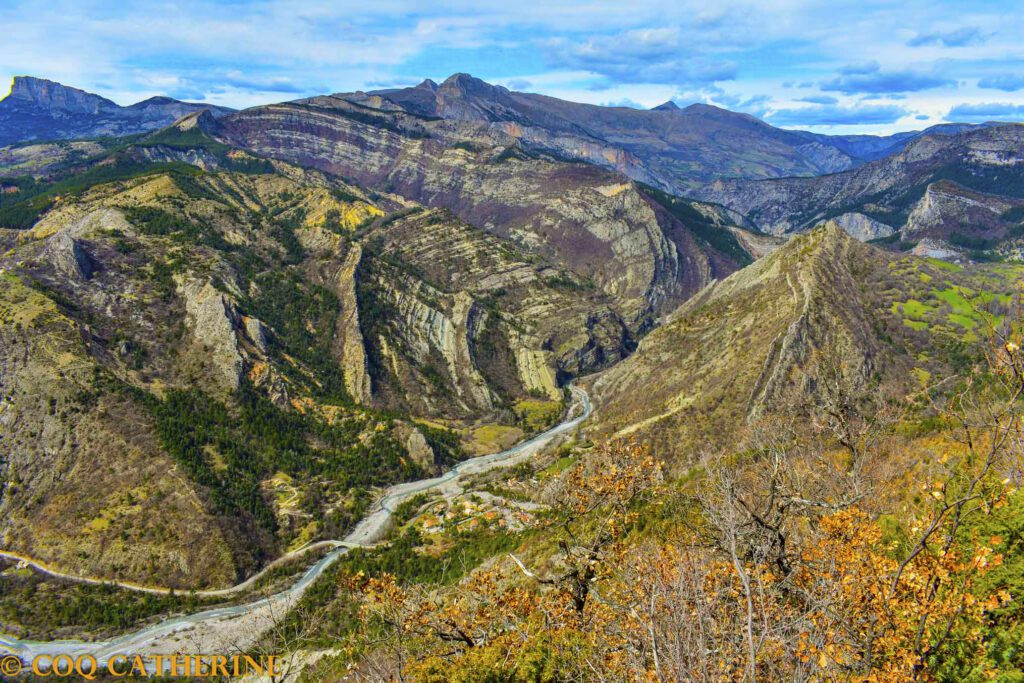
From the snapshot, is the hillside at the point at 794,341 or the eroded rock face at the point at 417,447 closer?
the hillside at the point at 794,341

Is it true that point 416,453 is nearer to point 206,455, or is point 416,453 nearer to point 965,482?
point 206,455

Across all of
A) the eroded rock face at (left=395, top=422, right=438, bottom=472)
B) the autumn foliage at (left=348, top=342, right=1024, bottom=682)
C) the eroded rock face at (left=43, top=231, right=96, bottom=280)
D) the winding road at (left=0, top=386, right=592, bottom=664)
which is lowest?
the winding road at (left=0, top=386, right=592, bottom=664)

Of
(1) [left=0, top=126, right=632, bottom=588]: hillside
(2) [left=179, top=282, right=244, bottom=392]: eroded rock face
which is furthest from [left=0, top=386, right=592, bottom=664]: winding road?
(2) [left=179, top=282, right=244, bottom=392]: eroded rock face

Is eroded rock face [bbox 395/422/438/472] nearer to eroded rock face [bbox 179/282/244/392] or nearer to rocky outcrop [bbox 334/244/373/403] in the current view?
rocky outcrop [bbox 334/244/373/403]

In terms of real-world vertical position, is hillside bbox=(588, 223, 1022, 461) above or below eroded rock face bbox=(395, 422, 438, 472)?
above

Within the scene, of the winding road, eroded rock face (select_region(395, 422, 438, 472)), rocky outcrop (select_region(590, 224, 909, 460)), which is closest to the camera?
the winding road

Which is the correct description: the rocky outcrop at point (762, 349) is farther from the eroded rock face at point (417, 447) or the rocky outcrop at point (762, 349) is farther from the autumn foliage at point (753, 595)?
the autumn foliage at point (753, 595)

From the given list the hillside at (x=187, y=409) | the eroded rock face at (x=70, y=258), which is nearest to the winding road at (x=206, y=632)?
the hillside at (x=187, y=409)

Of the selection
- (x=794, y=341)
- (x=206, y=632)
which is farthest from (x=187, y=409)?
(x=794, y=341)

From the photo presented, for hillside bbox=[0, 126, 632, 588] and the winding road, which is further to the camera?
hillside bbox=[0, 126, 632, 588]

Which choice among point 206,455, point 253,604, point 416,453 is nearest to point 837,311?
point 416,453

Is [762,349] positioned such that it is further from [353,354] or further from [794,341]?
[353,354]
